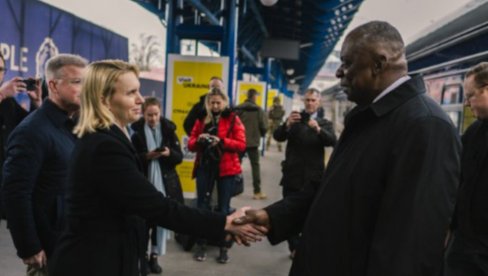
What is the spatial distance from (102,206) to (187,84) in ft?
15.8

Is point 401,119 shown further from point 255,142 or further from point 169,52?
point 255,142

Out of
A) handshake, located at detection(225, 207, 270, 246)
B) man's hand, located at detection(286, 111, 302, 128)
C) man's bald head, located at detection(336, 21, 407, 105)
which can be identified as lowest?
handshake, located at detection(225, 207, 270, 246)

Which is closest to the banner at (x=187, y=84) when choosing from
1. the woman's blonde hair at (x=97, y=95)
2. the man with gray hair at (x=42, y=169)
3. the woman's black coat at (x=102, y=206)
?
the man with gray hair at (x=42, y=169)

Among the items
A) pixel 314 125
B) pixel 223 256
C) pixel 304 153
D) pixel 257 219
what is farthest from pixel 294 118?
pixel 257 219

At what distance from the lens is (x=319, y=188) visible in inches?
73.8

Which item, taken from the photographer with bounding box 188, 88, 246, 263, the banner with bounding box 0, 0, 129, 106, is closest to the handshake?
the photographer with bounding box 188, 88, 246, 263

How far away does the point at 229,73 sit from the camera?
6777 millimetres

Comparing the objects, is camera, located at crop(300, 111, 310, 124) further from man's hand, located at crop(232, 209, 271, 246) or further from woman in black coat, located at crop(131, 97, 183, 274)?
man's hand, located at crop(232, 209, 271, 246)

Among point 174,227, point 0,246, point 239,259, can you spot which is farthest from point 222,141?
point 174,227

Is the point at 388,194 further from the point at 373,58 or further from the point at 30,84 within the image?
the point at 30,84

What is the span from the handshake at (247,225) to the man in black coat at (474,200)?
1.31m

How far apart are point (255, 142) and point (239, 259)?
12.7ft

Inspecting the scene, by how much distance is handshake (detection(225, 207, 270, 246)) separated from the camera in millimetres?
2342

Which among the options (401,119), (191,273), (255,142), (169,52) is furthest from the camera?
(255,142)
